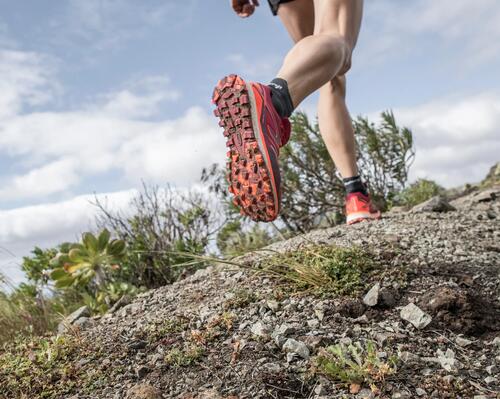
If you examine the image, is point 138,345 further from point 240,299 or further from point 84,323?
point 84,323

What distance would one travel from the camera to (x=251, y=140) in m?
2.43

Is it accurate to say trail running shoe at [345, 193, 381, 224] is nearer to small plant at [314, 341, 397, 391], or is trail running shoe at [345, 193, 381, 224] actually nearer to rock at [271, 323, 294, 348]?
rock at [271, 323, 294, 348]

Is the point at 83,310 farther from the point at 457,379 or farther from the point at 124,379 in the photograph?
the point at 457,379

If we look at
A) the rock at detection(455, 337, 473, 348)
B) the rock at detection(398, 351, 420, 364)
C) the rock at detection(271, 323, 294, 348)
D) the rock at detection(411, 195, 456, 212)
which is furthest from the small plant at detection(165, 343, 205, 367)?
the rock at detection(411, 195, 456, 212)

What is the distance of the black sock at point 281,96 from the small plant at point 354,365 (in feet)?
3.36

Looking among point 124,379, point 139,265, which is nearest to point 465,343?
point 124,379

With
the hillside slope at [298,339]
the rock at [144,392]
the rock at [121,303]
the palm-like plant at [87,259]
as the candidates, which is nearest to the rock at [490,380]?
the hillside slope at [298,339]

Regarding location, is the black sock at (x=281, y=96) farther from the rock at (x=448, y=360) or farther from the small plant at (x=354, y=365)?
the rock at (x=448, y=360)

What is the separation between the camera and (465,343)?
91.7 inches

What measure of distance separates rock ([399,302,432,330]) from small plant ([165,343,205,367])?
2.73ft

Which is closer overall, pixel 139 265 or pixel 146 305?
pixel 146 305

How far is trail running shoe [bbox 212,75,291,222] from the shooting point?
2420mm

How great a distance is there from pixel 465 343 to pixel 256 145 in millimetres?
1120

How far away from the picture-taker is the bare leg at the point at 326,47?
8.59ft
